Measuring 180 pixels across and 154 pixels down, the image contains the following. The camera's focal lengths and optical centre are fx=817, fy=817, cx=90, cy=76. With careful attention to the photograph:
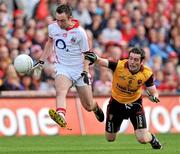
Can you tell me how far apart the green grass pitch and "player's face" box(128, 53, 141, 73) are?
150 centimetres

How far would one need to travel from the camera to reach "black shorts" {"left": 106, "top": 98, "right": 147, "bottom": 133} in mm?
15422

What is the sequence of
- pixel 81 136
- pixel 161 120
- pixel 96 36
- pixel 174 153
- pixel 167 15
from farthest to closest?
pixel 167 15, pixel 96 36, pixel 161 120, pixel 81 136, pixel 174 153

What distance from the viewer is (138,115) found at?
1538 cm

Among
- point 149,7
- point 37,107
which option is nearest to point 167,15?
point 149,7

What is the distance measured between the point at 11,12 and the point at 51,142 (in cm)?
632

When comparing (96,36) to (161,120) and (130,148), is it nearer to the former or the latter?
(161,120)

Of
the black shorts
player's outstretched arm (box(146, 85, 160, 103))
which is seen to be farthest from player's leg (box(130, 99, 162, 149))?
player's outstretched arm (box(146, 85, 160, 103))

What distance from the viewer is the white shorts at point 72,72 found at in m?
15.8

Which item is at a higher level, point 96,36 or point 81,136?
point 96,36

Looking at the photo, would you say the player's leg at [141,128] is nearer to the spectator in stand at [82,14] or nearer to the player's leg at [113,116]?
the player's leg at [113,116]

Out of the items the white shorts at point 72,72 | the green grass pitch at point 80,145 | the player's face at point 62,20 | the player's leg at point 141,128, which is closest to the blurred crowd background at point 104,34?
the green grass pitch at point 80,145

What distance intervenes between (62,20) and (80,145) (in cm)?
312

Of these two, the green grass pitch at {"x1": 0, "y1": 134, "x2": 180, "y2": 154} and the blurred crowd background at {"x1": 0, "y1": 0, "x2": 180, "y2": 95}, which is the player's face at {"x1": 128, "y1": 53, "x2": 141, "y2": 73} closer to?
the green grass pitch at {"x1": 0, "y1": 134, "x2": 180, "y2": 154}

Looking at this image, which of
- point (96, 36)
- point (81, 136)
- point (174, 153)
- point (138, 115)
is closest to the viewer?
point (174, 153)
